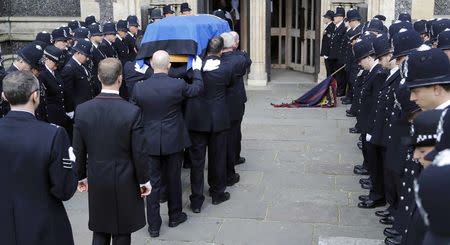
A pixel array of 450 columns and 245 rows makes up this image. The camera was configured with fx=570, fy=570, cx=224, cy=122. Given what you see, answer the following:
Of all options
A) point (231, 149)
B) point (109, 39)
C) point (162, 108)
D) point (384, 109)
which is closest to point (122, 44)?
point (109, 39)

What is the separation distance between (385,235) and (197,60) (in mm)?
2458

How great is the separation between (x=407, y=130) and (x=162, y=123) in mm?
2149

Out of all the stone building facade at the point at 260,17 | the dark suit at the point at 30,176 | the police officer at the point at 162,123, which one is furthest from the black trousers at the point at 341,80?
the dark suit at the point at 30,176

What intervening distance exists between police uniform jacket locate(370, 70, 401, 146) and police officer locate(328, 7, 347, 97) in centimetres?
604

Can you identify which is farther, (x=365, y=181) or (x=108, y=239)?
(x=365, y=181)

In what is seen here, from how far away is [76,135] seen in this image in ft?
13.8

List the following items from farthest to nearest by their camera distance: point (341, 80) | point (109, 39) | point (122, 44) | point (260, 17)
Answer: point (260, 17)
point (341, 80)
point (122, 44)
point (109, 39)

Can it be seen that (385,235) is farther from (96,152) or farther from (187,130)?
(96,152)

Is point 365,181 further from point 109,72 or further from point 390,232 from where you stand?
point 109,72

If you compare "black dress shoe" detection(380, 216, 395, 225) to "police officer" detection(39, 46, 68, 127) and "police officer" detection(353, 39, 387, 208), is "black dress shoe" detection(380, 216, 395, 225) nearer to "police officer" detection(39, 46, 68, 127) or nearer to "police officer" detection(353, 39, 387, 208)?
"police officer" detection(353, 39, 387, 208)

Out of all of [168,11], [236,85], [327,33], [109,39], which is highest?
[168,11]

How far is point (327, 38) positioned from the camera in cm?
1204

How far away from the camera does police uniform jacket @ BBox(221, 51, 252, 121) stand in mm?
6148

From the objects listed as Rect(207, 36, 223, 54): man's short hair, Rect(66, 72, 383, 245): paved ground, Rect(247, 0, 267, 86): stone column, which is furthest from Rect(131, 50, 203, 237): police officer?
Rect(247, 0, 267, 86): stone column
